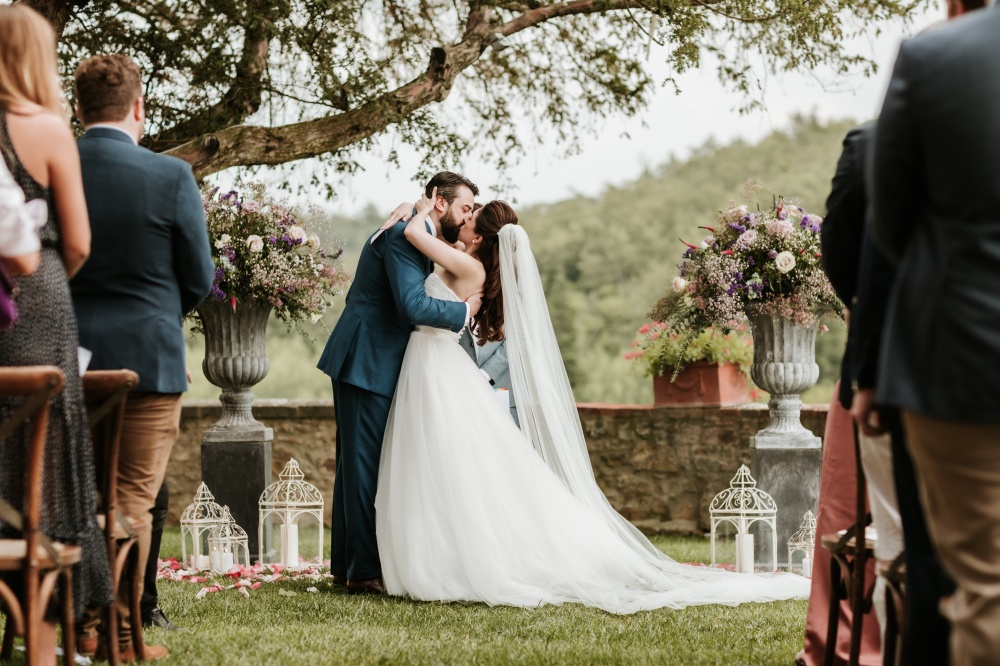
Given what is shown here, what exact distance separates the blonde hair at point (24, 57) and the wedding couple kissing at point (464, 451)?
7.93 feet

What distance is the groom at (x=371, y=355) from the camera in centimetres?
514

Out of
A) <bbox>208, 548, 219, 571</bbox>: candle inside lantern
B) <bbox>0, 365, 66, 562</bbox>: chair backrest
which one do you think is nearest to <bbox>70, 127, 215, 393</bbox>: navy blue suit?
<bbox>0, 365, 66, 562</bbox>: chair backrest

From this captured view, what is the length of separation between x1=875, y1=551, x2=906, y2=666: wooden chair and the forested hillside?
1160 inches

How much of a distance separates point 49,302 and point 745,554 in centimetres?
411

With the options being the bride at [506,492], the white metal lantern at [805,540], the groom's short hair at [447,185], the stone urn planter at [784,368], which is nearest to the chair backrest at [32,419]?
the bride at [506,492]

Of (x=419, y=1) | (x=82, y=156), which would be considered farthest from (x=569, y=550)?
(x=419, y=1)

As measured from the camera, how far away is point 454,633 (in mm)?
4059

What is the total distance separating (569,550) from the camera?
496 centimetres

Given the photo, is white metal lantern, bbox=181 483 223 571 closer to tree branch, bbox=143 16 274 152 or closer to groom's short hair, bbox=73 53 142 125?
tree branch, bbox=143 16 274 152

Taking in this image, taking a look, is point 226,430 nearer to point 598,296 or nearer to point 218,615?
point 218,615

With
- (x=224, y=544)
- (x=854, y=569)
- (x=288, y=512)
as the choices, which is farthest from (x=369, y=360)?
(x=854, y=569)

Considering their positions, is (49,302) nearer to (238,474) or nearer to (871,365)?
(871,365)

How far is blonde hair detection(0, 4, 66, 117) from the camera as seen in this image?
276cm

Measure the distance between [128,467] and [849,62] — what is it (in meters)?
5.99
